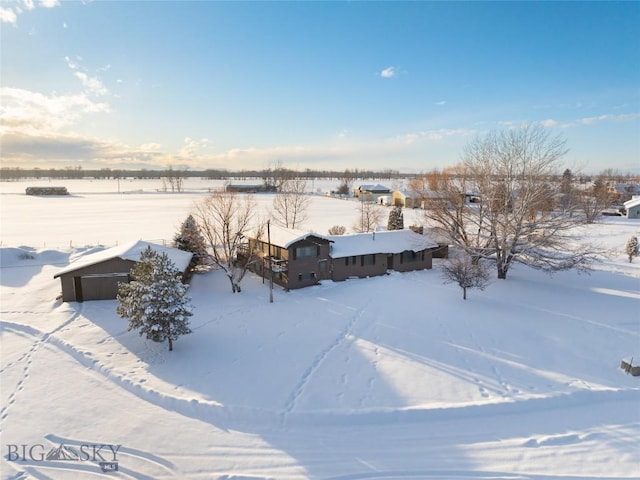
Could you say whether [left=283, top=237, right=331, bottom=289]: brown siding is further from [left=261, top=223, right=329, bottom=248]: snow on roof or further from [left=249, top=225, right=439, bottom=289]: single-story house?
[left=261, top=223, right=329, bottom=248]: snow on roof

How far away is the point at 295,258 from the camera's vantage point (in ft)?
83.5

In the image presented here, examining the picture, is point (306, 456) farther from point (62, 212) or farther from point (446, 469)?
Result: point (62, 212)

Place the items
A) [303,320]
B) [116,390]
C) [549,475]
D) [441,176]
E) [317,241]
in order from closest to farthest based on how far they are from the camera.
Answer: [549,475] < [116,390] < [303,320] < [317,241] < [441,176]

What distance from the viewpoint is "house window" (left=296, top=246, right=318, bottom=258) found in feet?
83.9

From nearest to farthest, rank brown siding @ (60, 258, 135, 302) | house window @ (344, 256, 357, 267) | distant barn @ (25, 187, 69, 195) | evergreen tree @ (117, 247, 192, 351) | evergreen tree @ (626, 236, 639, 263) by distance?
evergreen tree @ (117, 247, 192, 351) < brown siding @ (60, 258, 135, 302) < house window @ (344, 256, 357, 267) < evergreen tree @ (626, 236, 639, 263) < distant barn @ (25, 187, 69, 195)

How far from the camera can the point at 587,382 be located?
44.6ft

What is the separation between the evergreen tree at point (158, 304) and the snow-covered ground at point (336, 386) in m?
1.07

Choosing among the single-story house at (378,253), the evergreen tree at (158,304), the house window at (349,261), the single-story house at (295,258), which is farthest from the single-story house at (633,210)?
the evergreen tree at (158,304)

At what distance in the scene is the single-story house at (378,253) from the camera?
2761 centimetres

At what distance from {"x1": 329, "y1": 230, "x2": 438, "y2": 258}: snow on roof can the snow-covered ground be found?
4.04 meters

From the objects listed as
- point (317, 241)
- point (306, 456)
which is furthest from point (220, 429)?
point (317, 241)

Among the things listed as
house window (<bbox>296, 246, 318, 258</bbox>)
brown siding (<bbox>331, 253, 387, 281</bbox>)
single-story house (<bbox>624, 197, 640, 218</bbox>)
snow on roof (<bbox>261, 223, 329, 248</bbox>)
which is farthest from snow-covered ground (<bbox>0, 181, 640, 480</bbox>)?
single-story house (<bbox>624, 197, 640, 218</bbox>)

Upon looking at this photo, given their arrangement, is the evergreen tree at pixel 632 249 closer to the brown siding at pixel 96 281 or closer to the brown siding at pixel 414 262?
the brown siding at pixel 414 262

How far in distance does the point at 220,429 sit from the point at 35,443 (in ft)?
17.2
